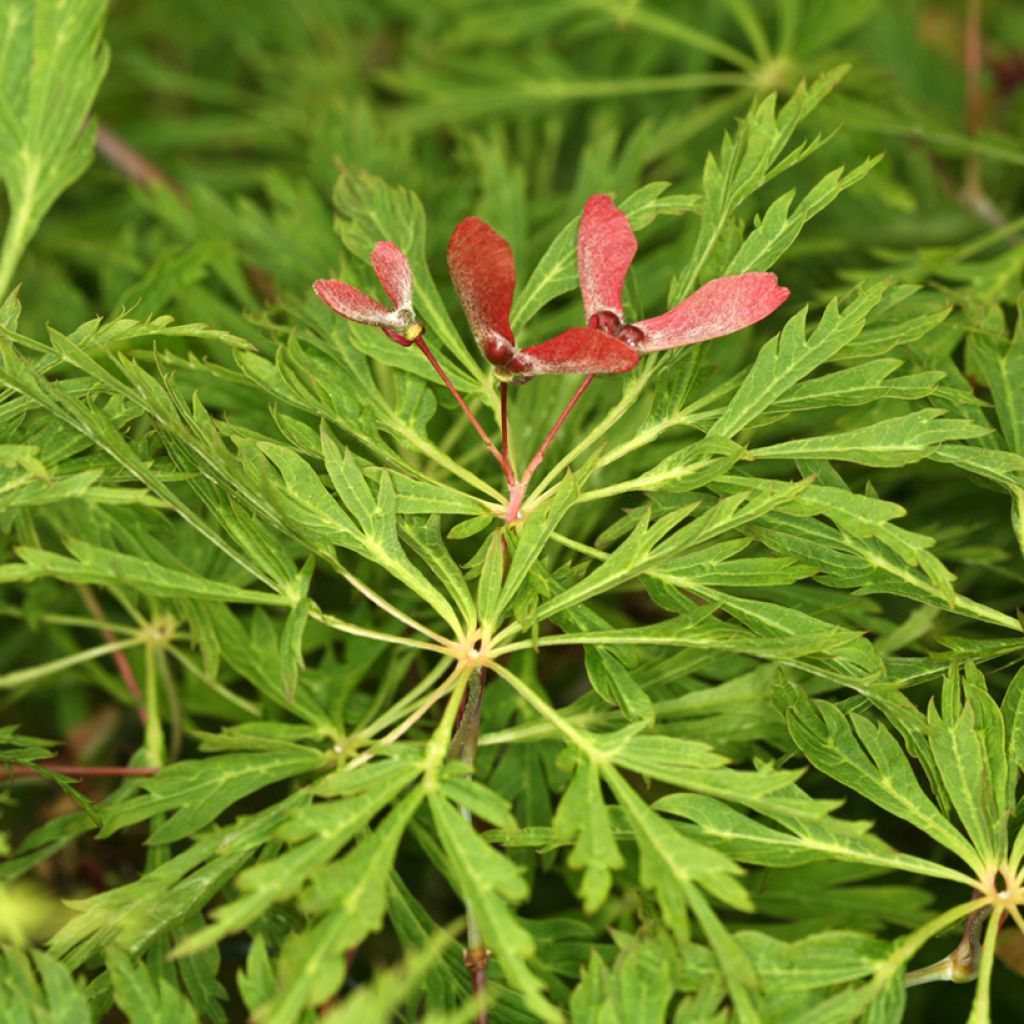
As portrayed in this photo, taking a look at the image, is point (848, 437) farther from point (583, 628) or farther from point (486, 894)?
point (486, 894)

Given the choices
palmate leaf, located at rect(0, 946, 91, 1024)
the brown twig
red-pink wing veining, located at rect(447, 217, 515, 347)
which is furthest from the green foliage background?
the brown twig

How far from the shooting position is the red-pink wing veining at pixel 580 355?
0.70 meters

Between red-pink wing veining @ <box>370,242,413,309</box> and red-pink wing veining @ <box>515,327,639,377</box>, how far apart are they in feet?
0.29

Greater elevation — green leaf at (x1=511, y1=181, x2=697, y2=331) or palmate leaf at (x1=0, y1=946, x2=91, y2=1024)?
green leaf at (x1=511, y1=181, x2=697, y2=331)

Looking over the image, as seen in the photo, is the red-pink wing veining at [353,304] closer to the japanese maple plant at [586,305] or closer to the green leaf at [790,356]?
the japanese maple plant at [586,305]

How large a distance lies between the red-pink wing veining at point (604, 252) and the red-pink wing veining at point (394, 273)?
12cm

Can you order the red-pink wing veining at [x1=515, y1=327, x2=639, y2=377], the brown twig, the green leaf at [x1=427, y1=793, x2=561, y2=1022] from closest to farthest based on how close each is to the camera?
1. the green leaf at [x1=427, y1=793, x2=561, y2=1022]
2. the red-pink wing veining at [x1=515, y1=327, x2=639, y2=377]
3. the brown twig

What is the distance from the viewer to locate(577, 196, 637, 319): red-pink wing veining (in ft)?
2.49

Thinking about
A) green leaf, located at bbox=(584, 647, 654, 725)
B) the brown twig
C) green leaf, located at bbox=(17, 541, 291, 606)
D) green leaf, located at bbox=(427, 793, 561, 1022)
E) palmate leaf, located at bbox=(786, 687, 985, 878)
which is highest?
the brown twig

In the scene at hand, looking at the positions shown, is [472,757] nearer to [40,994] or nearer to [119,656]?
[40,994]

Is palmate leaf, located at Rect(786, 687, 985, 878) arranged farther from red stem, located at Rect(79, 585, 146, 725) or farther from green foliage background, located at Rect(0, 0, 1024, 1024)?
red stem, located at Rect(79, 585, 146, 725)

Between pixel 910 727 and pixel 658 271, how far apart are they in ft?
2.04

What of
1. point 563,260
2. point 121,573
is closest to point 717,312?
point 563,260

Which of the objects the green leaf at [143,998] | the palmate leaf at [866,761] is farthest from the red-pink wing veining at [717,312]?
the green leaf at [143,998]
